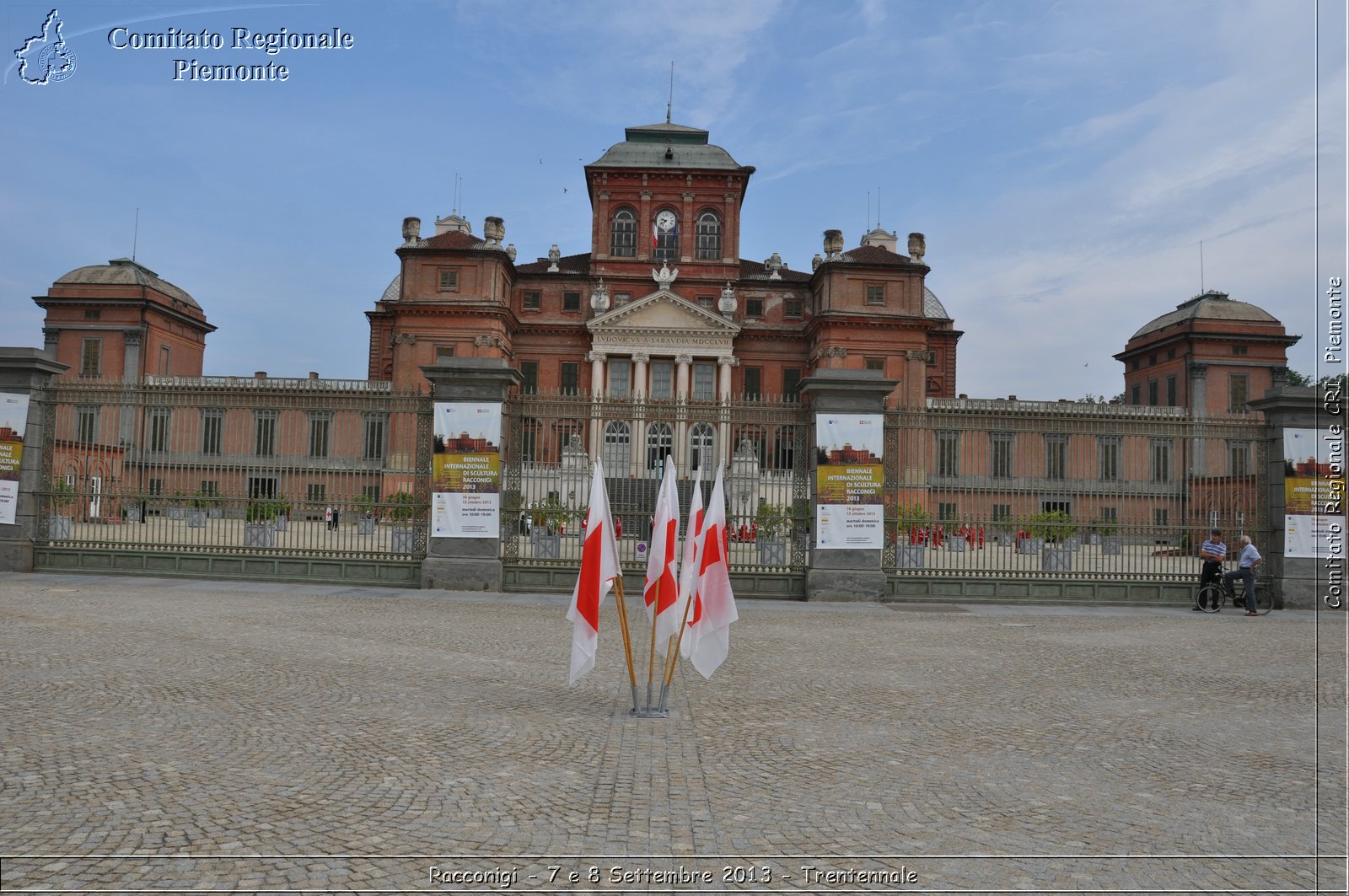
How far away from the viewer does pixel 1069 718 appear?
741 centimetres

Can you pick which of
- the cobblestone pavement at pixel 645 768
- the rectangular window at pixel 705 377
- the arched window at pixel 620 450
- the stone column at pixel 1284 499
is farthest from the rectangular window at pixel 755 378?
the cobblestone pavement at pixel 645 768

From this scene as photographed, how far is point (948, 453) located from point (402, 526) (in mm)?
9252

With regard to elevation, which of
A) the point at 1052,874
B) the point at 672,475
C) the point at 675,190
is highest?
the point at 675,190

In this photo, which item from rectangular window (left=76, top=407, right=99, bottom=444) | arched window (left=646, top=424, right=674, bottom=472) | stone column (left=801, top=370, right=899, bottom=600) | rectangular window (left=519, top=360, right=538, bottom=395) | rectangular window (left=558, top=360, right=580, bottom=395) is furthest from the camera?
rectangular window (left=519, top=360, right=538, bottom=395)

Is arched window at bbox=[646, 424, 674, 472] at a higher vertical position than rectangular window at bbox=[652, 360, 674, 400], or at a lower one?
lower

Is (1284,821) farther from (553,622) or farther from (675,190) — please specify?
(675,190)

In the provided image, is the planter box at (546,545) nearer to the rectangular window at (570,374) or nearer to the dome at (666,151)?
the rectangular window at (570,374)

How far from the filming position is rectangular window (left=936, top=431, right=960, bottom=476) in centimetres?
1605

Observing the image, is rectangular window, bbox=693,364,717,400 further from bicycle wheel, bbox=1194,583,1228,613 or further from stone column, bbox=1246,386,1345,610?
bicycle wheel, bbox=1194,583,1228,613

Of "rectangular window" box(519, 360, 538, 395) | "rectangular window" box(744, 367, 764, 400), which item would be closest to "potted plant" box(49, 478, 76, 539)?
"rectangular window" box(519, 360, 538, 395)

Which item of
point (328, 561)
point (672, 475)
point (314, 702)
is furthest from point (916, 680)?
point (328, 561)

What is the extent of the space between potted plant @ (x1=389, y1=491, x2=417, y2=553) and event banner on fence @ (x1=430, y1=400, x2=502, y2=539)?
58 cm

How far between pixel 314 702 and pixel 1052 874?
529 cm

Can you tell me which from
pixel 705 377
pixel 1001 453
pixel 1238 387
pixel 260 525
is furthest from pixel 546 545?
pixel 1238 387
